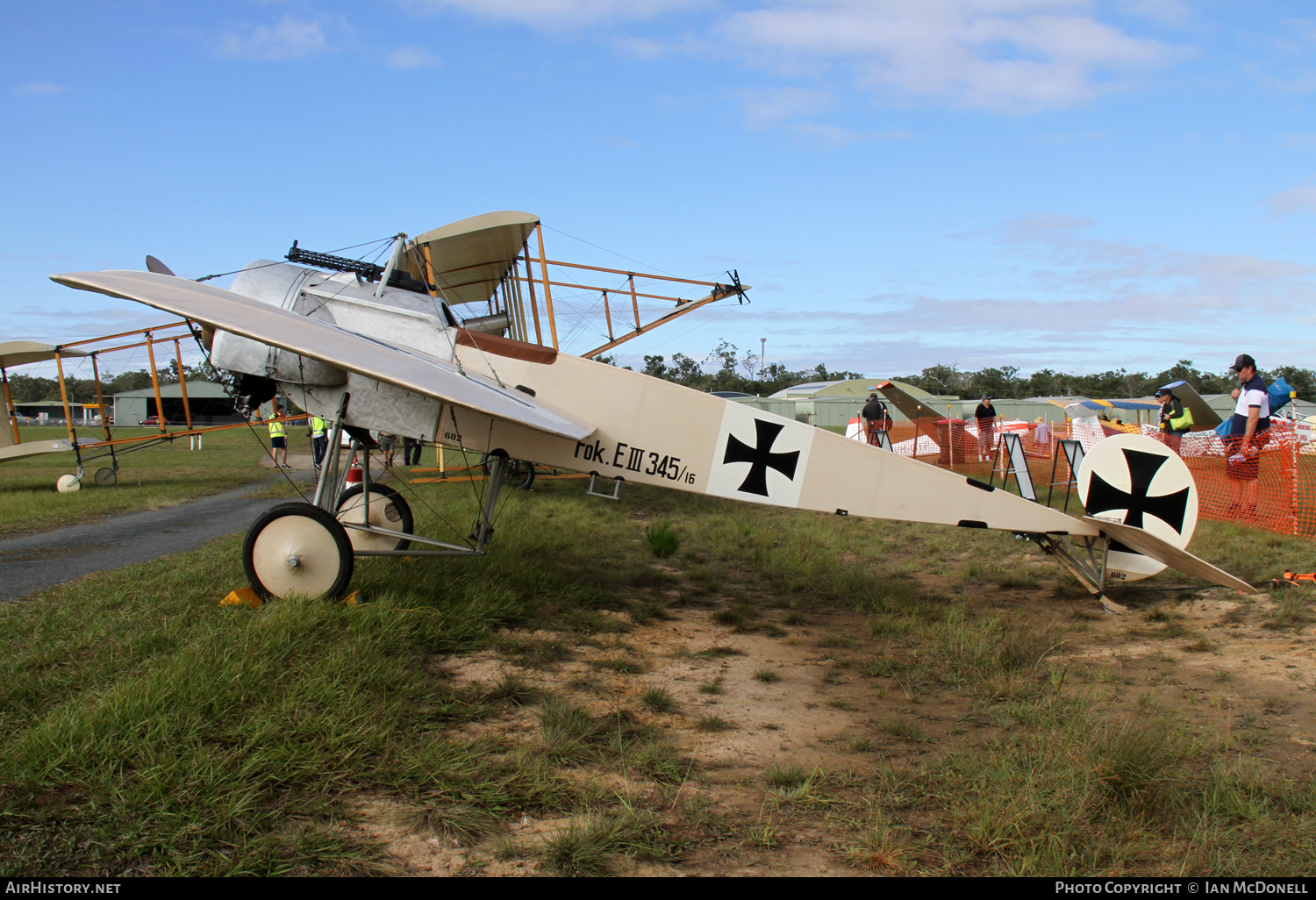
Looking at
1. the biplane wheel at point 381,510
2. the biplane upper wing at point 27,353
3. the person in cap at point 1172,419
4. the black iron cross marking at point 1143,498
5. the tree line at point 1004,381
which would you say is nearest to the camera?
the black iron cross marking at point 1143,498

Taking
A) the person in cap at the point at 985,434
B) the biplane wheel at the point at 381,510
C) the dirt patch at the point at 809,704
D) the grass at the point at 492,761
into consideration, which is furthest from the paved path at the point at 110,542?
the person in cap at the point at 985,434

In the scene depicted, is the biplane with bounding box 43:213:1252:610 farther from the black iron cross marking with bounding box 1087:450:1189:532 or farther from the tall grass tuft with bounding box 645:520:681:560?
the tall grass tuft with bounding box 645:520:681:560

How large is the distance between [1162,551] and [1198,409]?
12.1 meters

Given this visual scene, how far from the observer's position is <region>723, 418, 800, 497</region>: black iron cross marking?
5.57 meters

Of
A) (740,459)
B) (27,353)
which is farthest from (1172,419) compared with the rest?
(27,353)

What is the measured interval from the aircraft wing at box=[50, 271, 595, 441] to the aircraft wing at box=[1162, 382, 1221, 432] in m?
12.4

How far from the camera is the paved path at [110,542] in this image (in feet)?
20.7

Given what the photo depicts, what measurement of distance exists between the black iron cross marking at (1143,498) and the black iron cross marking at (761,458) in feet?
8.82

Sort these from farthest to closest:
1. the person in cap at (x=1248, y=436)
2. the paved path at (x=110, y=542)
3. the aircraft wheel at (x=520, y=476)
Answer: the aircraft wheel at (x=520, y=476)
the person in cap at (x=1248, y=436)
the paved path at (x=110, y=542)

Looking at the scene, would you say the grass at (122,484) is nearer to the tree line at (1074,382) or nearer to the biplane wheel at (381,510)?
the biplane wheel at (381,510)

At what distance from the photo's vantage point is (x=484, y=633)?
4.83 meters

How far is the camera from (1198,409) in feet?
50.2

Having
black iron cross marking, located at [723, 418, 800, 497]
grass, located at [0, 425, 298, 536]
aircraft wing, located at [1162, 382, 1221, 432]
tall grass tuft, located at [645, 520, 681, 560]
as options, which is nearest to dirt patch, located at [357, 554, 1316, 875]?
black iron cross marking, located at [723, 418, 800, 497]

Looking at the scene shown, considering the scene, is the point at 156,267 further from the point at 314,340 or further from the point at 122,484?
the point at 122,484
